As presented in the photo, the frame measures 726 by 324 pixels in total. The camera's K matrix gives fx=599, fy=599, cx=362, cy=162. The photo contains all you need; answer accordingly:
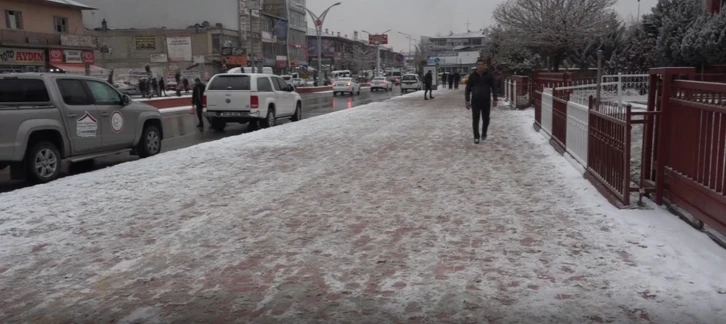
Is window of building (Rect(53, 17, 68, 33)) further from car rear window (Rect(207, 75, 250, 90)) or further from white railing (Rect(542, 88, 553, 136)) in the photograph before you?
white railing (Rect(542, 88, 553, 136))

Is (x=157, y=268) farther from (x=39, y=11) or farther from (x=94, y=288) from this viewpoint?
(x=39, y=11)

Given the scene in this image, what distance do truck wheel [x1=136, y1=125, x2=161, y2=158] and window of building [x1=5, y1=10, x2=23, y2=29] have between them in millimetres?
33723

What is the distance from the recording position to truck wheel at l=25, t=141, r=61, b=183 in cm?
880

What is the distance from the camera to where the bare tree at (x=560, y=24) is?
34.6 m

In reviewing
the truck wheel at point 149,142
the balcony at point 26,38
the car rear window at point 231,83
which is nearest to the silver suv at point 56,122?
the truck wheel at point 149,142

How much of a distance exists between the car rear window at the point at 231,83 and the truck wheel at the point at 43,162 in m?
8.16

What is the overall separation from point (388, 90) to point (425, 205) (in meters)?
52.0

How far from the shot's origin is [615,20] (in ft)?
123

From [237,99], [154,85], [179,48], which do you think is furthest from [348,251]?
[179,48]

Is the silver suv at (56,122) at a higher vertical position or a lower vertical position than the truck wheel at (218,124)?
higher

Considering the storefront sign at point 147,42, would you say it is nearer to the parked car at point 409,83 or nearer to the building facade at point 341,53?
the parked car at point 409,83

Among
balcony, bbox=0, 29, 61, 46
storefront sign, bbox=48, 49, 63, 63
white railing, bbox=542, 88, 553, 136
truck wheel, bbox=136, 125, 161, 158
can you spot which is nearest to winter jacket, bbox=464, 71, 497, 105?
white railing, bbox=542, 88, 553, 136

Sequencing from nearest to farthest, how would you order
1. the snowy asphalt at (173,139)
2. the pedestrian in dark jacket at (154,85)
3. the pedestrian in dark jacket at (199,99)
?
1. the snowy asphalt at (173,139)
2. the pedestrian in dark jacket at (199,99)
3. the pedestrian in dark jacket at (154,85)

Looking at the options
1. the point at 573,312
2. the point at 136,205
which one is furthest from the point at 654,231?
the point at 136,205
